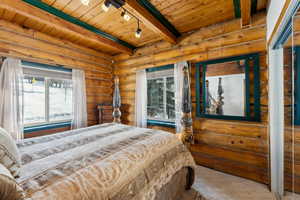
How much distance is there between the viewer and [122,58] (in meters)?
3.73

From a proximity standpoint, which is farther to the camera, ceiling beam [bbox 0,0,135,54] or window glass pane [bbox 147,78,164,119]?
window glass pane [bbox 147,78,164,119]

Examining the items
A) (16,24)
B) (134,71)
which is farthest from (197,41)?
(16,24)

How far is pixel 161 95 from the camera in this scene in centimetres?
320

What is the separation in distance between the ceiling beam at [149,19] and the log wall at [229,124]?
38cm

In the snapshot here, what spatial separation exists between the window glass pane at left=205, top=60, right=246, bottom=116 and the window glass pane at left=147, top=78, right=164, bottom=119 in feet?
3.56

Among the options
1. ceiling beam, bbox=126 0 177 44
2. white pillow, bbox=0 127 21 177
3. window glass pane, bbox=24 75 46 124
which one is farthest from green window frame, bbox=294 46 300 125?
window glass pane, bbox=24 75 46 124

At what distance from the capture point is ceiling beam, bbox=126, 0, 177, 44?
1764 millimetres

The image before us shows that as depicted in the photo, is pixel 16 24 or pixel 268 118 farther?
pixel 16 24

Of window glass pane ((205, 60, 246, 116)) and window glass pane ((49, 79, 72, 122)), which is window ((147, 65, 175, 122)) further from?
window glass pane ((49, 79, 72, 122))

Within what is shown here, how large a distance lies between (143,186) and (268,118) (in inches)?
78.7

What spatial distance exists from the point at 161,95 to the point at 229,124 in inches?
60.5

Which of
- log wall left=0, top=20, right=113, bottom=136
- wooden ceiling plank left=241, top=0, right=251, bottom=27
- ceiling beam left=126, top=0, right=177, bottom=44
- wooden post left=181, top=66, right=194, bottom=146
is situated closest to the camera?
wooden ceiling plank left=241, top=0, right=251, bottom=27

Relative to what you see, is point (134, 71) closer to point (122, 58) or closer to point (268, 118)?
point (122, 58)

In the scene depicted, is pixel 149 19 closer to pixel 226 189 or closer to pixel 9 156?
pixel 9 156
